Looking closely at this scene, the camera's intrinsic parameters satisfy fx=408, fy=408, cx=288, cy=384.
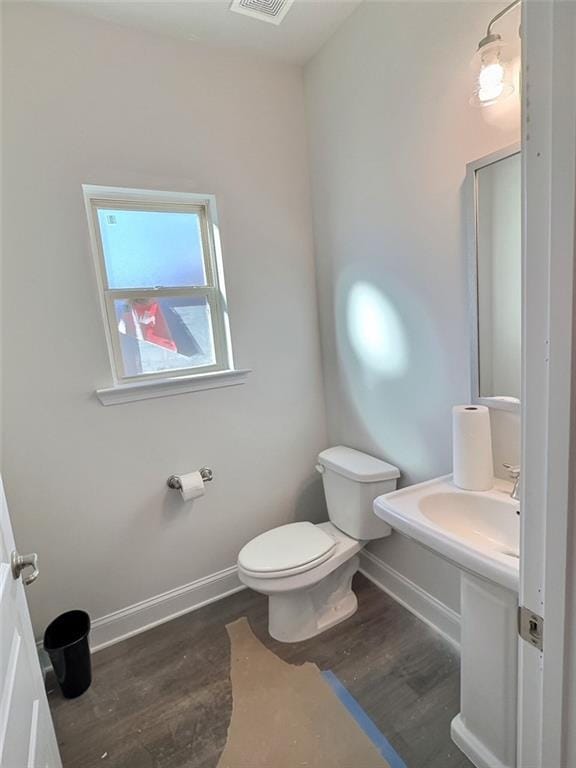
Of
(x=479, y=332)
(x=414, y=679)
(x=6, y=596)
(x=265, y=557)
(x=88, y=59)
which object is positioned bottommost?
(x=414, y=679)

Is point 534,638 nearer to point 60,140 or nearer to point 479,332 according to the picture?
point 479,332

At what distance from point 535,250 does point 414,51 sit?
56.1 inches

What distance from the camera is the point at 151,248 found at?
6.24 feet

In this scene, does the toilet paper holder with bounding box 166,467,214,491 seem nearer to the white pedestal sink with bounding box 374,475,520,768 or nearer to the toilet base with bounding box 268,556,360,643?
the toilet base with bounding box 268,556,360,643

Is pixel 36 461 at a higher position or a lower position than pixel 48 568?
higher

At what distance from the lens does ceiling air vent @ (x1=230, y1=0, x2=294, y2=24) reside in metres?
1.57

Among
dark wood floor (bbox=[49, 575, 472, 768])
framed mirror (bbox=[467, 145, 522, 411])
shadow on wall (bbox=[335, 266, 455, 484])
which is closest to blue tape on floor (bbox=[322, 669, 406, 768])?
dark wood floor (bbox=[49, 575, 472, 768])

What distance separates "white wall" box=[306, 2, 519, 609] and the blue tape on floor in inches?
21.5

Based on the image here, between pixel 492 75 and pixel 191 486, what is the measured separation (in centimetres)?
185

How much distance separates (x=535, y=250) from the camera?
51cm

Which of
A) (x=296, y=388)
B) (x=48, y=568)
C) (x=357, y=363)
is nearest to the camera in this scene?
(x=48, y=568)

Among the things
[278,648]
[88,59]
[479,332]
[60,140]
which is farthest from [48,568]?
[88,59]

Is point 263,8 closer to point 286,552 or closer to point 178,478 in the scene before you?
point 178,478

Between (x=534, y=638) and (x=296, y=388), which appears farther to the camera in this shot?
(x=296, y=388)
